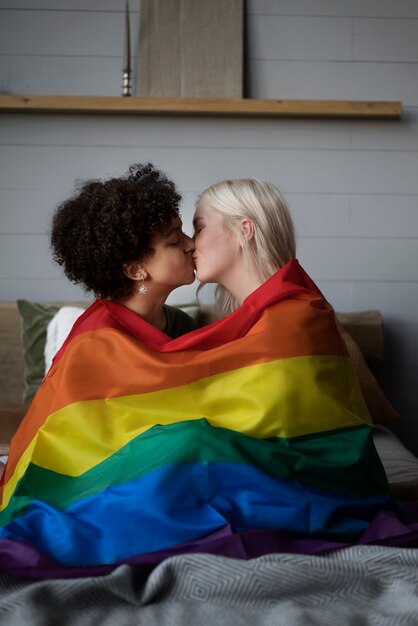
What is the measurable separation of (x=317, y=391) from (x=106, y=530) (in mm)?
535

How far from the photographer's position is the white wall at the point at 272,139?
11.8ft

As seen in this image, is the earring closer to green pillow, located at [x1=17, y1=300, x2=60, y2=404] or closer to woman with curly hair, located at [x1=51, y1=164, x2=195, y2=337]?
woman with curly hair, located at [x1=51, y1=164, x2=195, y2=337]

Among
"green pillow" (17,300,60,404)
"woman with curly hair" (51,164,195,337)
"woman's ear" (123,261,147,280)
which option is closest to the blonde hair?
"woman with curly hair" (51,164,195,337)

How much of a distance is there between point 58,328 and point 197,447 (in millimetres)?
1569

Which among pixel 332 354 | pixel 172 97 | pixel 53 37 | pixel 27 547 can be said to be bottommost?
pixel 27 547

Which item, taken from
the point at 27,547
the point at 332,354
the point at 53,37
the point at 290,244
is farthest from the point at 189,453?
the point at 53,37

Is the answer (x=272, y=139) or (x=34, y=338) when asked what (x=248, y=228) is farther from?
(x=272, y=139)

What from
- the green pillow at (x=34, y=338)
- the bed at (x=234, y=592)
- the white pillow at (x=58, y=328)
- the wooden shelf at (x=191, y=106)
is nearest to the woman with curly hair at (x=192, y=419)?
the bed at (x=234, y=592)

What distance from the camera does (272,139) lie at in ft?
12.0

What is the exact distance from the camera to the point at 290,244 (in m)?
2.31

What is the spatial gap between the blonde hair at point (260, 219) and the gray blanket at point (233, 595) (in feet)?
3.23

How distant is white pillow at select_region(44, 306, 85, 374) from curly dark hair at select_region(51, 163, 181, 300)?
2.97 ft

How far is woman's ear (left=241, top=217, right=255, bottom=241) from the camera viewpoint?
2250 millimetres

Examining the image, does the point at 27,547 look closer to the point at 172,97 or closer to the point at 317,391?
the point at 317,391
